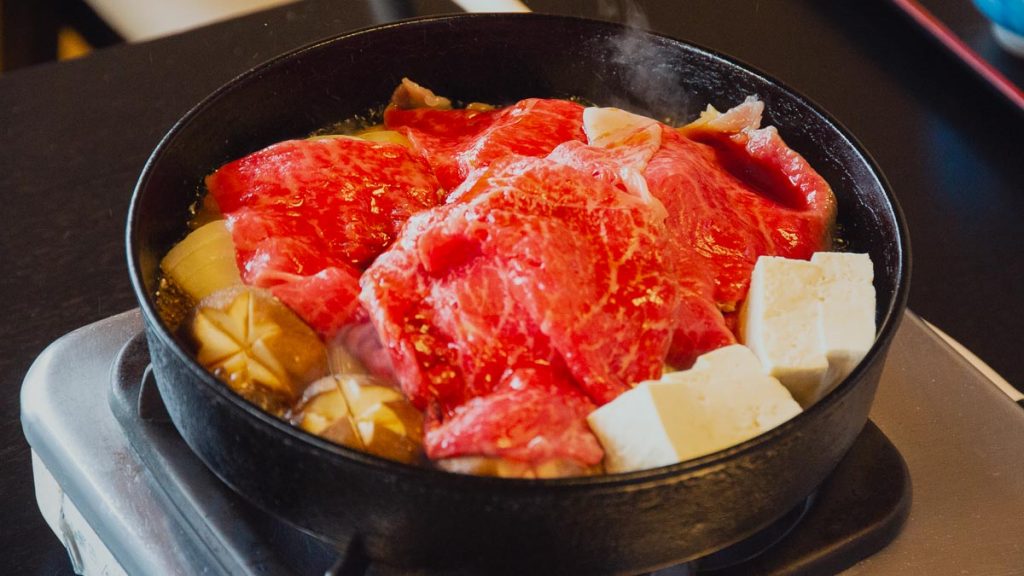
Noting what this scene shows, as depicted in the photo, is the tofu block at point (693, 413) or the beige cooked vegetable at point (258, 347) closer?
the tofu block at point (693, 413)

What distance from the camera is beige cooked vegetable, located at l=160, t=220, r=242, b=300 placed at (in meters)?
1.63

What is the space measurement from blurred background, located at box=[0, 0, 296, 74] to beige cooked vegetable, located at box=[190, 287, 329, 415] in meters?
2.30

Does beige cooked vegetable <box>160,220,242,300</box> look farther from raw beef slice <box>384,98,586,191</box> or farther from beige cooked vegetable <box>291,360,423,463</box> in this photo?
raw beef slice <box>384,98,586,191</box>

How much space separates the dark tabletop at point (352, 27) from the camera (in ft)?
7.30

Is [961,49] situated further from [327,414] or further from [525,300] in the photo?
[327,414]

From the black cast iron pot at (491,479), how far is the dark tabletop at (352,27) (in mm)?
616

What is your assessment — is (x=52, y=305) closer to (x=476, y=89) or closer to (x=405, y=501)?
(x=476, y=89)

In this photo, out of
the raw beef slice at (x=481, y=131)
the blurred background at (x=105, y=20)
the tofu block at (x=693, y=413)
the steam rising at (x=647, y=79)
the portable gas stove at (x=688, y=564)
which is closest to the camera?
the tofu block at (x=693, y=413)

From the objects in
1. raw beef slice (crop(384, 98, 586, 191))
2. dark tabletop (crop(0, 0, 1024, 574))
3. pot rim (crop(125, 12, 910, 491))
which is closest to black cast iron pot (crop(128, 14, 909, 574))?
pot rim (crop(125, 12, 910, 491))

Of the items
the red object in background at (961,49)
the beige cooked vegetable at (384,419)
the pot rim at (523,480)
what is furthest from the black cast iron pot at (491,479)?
the red object in background at (961,49)

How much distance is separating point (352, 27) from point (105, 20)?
1350 mm

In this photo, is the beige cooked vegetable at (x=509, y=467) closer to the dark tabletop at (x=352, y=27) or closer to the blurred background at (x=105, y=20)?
the dark tabletop at (x=352, y=27)

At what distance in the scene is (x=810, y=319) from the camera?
1514 millimetres

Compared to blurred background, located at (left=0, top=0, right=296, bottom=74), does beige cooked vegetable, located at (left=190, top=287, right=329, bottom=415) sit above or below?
above
